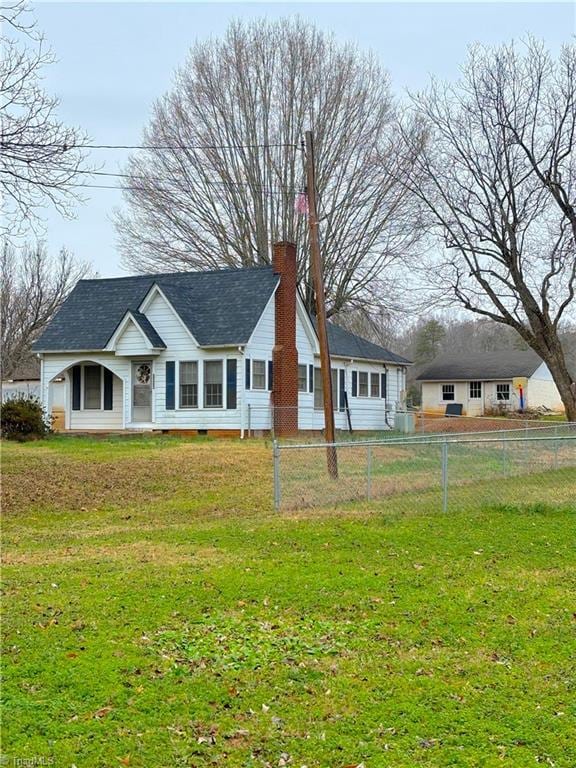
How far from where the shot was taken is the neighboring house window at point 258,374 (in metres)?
26.3

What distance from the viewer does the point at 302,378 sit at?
28938 mm

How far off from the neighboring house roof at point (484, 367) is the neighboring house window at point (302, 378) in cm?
2133

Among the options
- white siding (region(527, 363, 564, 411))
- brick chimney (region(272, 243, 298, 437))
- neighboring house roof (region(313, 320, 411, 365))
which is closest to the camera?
brick chimney (region(272, 243, 298, 437))

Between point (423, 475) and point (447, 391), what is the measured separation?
35129 millimetres

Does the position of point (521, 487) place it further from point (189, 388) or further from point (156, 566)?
point (189, 388)

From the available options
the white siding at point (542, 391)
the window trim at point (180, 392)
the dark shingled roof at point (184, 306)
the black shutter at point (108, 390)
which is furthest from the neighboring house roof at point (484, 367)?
the black shutter at point (108, 390)

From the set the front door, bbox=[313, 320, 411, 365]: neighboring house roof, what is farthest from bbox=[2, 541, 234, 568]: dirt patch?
bbox=[313, 320, 411, 365]: neighboring house roof

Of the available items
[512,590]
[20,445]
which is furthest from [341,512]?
[20,445]

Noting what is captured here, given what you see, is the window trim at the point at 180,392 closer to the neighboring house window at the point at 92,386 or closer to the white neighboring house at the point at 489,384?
the neighboring house window at the point at 92,386

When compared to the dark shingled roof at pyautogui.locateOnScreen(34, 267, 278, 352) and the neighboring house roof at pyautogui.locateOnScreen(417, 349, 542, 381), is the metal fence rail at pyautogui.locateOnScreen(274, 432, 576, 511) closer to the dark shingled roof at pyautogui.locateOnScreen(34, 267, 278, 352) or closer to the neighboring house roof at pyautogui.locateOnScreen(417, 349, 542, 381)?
the dark shingled roof at pyautogui.locateOnScreen(34, 267, 278, 352)

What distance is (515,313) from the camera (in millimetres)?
29734

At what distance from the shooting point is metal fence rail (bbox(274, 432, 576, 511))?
13.5 meters

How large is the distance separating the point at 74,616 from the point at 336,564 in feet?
9.91

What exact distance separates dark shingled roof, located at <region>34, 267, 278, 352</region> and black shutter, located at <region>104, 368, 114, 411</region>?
1.48 m
